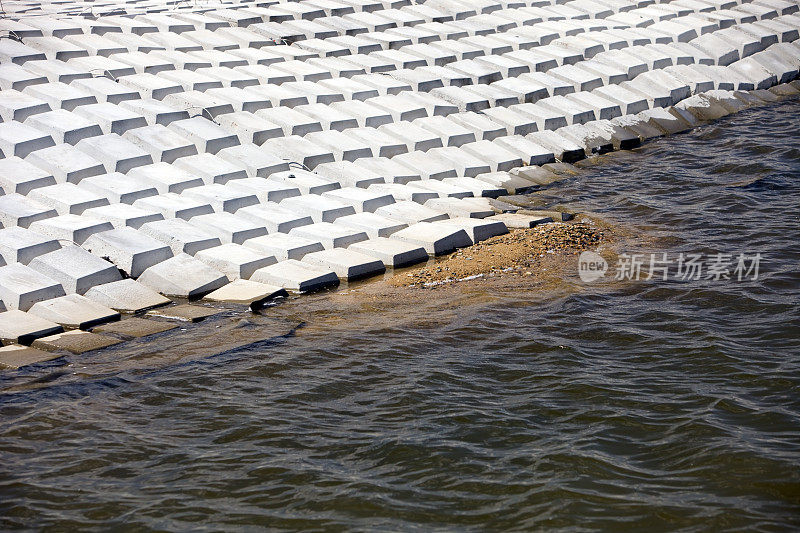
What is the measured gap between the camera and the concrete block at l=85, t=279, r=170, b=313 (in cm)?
743

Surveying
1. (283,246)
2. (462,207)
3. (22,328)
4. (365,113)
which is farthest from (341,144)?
(22,328)

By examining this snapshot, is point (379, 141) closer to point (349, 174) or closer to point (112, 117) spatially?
point (349, 174)

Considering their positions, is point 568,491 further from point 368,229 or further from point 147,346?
point 368,229

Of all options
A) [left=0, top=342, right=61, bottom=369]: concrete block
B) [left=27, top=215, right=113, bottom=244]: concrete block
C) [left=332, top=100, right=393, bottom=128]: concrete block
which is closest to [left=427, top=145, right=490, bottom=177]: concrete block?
[left=332, top=100, right=393, bottom=128]: concrete block

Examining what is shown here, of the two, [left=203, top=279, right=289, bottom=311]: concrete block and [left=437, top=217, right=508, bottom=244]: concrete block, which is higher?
[left=437, top=217, right=508, bottom=244]: concrete block

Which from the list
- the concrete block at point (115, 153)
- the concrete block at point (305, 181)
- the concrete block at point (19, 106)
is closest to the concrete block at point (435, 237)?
the concrete block at point (305, 181)

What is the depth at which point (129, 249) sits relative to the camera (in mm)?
7945

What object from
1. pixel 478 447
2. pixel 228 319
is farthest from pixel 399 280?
pixel 478 447

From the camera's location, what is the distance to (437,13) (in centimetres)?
1476

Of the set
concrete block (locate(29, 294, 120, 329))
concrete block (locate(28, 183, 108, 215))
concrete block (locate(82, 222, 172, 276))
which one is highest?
concrete block (locate(28, 183, 108, 215))

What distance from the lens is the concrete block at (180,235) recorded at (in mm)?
8219

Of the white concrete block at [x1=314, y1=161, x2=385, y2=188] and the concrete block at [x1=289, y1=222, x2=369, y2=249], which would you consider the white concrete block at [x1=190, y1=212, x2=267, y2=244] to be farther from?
the white concrete block at [x1=314, y1=161, x2=385, y2=188]

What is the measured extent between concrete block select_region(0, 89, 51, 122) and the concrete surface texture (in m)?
0.02

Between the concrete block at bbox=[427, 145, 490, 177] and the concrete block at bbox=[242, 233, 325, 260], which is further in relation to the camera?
the concrete block at bbox=[427, 145, 490, 177]
